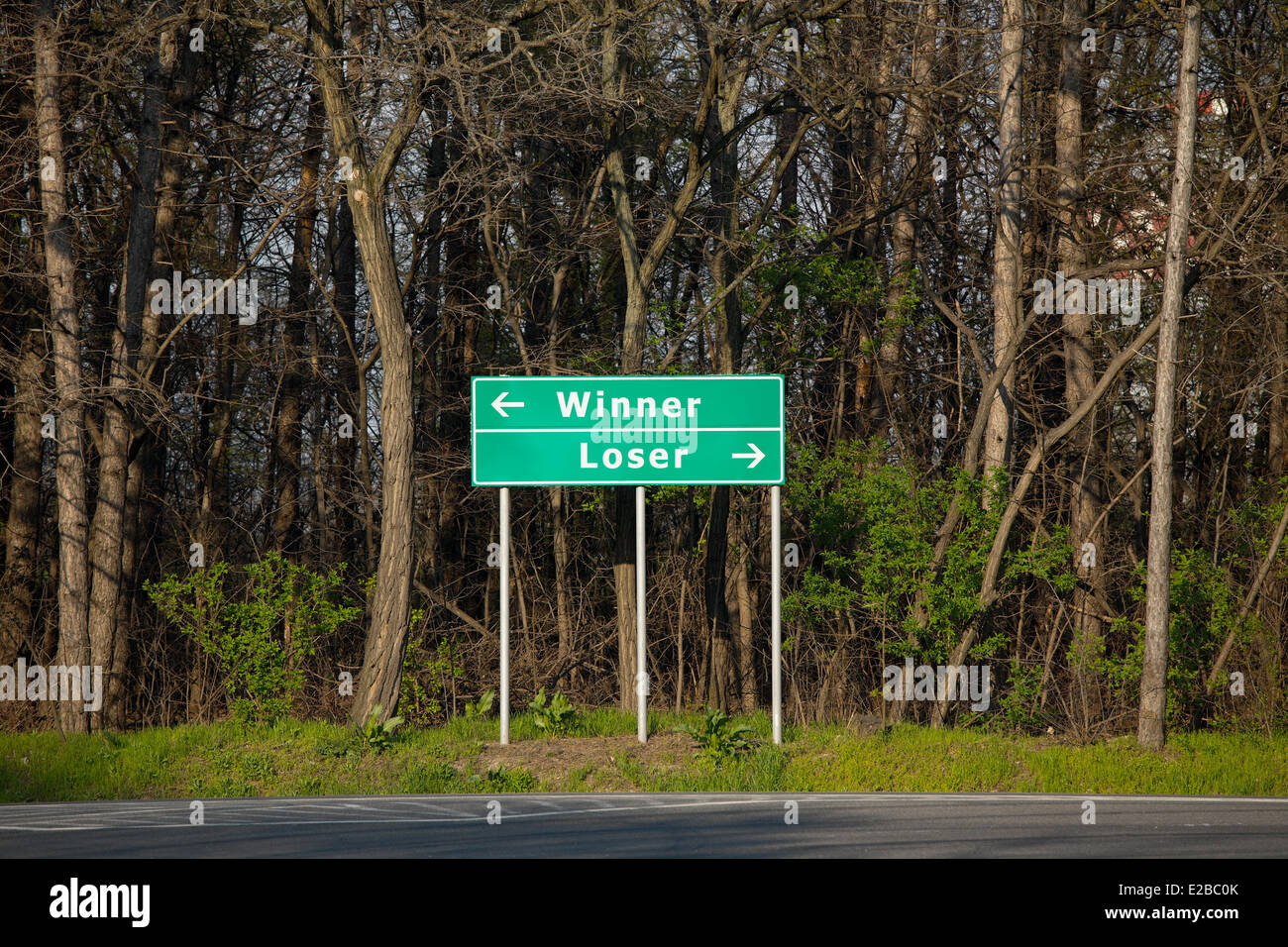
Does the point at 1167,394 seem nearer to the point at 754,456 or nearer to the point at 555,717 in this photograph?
the point at 754,456

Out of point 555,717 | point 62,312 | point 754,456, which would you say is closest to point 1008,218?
point 754,456

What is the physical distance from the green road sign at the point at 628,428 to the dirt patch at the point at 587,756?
2.72 m

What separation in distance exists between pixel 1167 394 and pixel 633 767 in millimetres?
7367

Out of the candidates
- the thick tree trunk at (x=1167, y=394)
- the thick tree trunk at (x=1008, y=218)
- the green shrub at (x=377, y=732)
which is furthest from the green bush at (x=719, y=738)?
the thick tree trunk at (x=1008, y=218)

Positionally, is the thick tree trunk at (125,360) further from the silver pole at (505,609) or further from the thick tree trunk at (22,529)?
the silver pole at (505,609)

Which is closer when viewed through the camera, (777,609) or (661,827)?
(661,827)

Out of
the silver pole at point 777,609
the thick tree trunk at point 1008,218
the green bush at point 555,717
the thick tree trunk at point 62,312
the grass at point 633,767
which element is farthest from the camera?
the thick tree trunk at point 1008,218

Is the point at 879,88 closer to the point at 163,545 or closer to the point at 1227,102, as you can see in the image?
the point at 1227,102

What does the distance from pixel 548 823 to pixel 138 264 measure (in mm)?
11696

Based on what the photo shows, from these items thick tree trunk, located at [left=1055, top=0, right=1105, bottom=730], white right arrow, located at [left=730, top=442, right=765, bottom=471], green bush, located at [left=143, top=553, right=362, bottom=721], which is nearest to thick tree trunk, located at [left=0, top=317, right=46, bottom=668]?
green bush, located at [left=143, top=553, right=362, bottom=721]

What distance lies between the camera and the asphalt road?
857 centimetres

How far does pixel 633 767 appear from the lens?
12.4 meters

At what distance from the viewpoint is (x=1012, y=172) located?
59.4ft

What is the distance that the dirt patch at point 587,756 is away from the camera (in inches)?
489
